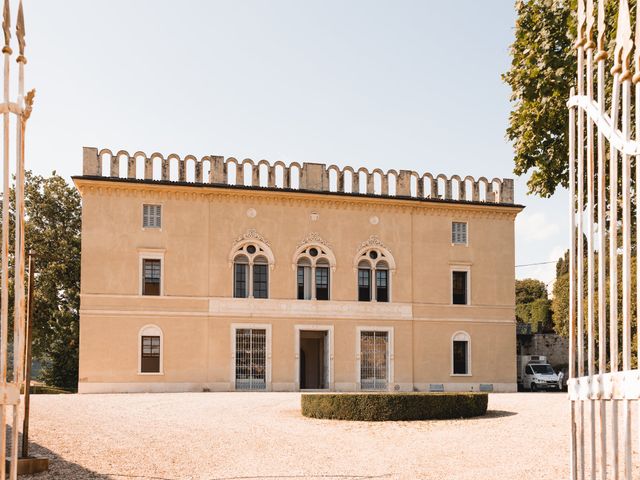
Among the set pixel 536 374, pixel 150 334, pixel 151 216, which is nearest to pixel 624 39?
pixel 150 334

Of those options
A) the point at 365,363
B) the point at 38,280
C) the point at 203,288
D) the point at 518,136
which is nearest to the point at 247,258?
the point at 203,288

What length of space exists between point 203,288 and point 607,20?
83.5 ft

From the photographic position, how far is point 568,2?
40.1 ft

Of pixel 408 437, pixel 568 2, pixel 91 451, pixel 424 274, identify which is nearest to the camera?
pixel 568 2

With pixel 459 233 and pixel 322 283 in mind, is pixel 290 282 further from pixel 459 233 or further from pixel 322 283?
pixel 459 233

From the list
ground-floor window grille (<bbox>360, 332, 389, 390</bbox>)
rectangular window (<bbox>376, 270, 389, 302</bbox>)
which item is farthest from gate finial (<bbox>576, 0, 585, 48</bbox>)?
rectangular window (<bbox>376, 270, 389, 302</bbox>)

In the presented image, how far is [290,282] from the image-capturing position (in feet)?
116

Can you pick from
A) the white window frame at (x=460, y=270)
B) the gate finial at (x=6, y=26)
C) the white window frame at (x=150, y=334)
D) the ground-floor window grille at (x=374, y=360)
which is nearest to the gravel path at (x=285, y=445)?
the gate finial at (x=6, y=26)

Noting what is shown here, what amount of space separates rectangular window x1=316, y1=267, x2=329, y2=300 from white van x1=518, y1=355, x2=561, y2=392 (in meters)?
12.9

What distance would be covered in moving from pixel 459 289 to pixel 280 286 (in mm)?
8938

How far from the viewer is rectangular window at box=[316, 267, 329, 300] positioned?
35781mm

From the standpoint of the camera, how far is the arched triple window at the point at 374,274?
36375 millimetres

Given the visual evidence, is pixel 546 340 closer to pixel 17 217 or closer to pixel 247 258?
pixel 247 258

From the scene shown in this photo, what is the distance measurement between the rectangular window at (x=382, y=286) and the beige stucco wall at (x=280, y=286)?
16.0 inches
